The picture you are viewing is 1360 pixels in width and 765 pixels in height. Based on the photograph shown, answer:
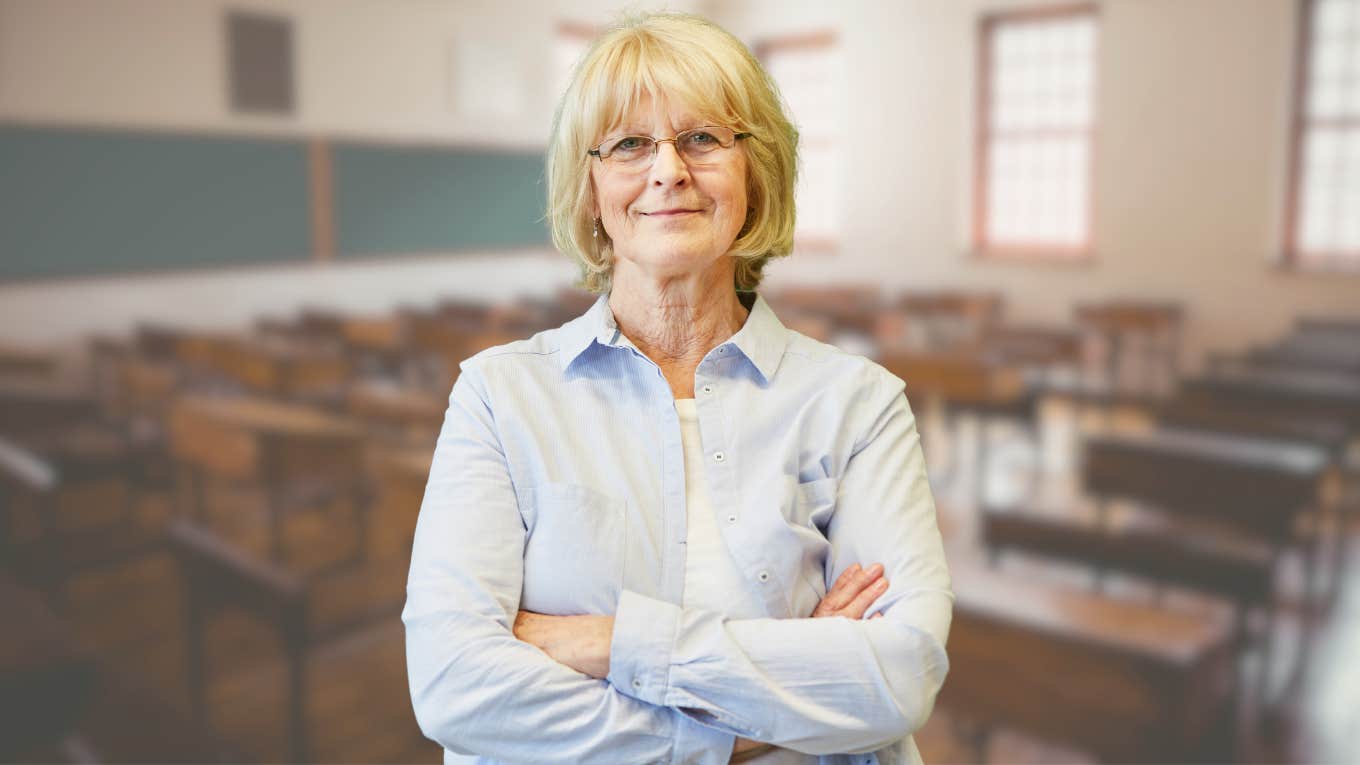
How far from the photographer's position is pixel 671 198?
119 cm

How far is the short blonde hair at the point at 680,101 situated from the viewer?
3.85 feet

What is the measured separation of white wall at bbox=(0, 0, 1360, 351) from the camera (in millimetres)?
7055

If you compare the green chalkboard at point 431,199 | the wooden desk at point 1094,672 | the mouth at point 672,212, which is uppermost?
the green chalkboard at point 431,199

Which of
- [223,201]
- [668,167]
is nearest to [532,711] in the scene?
[668,167]

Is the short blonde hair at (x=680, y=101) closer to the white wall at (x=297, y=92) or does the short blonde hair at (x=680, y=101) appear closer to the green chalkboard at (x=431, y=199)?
the white wall at (x=297, y=92)

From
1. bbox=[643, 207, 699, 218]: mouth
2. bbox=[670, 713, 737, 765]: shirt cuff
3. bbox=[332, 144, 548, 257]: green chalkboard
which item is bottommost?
bbox=[670, 713, 737, 765]: shirt cuff

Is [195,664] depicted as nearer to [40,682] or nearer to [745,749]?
[40,682]

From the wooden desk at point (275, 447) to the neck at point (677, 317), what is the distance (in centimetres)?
224

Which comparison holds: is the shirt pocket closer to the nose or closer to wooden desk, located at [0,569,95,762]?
the nose

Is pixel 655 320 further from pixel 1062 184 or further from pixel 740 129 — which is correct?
pixel 1062 184

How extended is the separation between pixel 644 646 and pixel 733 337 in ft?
1.30

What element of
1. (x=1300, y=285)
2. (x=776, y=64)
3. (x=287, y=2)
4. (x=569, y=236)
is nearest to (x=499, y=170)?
(x=287, y=2)

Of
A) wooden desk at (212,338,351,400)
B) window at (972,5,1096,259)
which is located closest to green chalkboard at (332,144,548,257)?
wooden desk at (212,338,351,400)

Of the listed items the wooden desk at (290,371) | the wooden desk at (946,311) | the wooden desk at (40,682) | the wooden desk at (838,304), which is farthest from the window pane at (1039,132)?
the wooden desk at (40,682)
